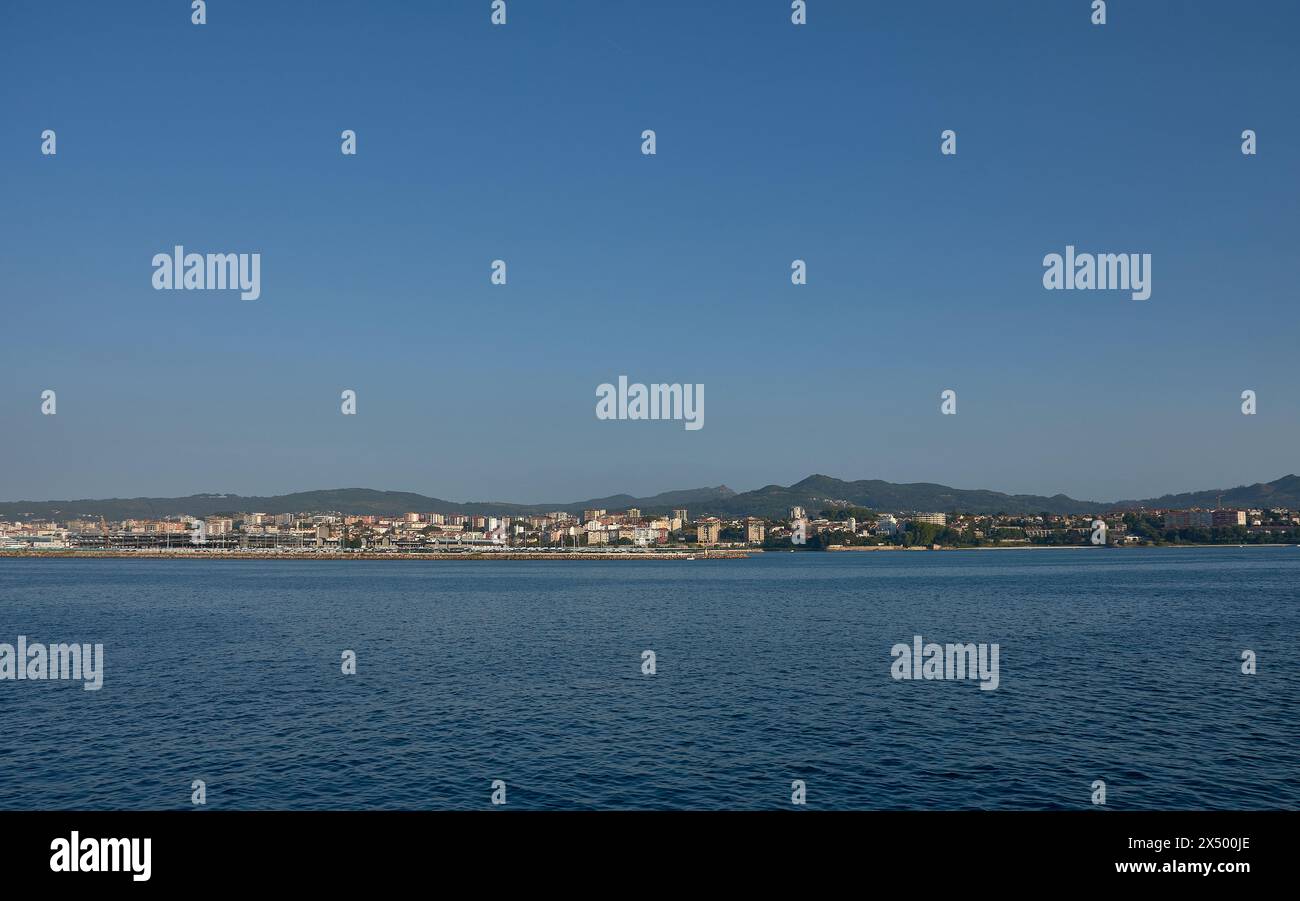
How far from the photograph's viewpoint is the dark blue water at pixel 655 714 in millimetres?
20781

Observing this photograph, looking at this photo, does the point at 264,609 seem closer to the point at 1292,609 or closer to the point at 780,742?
the point at 780,742

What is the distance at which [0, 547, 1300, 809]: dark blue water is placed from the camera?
20.8 meters

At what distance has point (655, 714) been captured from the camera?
2861 centimetres
